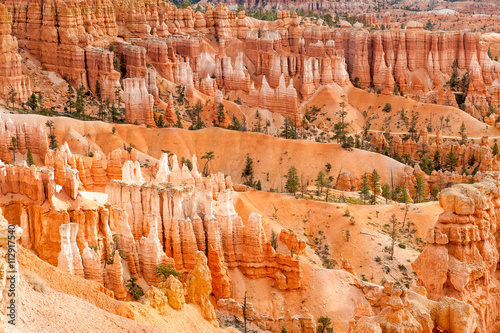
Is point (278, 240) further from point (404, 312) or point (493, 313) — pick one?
point (404, 312)

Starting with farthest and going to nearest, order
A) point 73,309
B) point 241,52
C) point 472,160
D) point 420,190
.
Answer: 1. point 241,52
2. point 472,160
3. point 420,190
4. point 73,309

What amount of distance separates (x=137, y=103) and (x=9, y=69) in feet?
52.9

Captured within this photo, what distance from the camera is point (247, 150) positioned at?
10094cm

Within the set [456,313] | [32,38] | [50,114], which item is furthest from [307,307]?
[32,38]

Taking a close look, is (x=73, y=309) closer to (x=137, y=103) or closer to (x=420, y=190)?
(x=420, y=190)

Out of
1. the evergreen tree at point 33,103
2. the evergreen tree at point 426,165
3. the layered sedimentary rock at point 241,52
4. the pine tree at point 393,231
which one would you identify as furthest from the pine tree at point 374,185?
the evergreen tree at point 33,103

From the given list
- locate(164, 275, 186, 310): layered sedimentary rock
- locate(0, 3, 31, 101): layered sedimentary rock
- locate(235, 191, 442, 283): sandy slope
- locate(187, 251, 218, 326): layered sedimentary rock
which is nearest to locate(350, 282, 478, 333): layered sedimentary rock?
locate(164, 275, 186, 310): layered sedimentary rock

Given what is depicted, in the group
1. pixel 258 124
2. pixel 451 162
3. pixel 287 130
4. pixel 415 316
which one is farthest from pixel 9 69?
pixel 415 316

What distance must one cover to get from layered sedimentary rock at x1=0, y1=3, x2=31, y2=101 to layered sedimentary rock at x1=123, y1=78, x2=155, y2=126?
12238 mm

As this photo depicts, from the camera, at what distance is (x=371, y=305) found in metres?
50.4

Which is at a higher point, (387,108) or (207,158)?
(387,108)

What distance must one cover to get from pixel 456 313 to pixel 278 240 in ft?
104

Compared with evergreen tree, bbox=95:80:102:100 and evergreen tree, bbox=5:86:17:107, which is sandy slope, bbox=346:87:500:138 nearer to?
evergreen tree, bbox=95:80:102:100

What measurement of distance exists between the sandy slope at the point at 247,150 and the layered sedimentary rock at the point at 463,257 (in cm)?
5290
